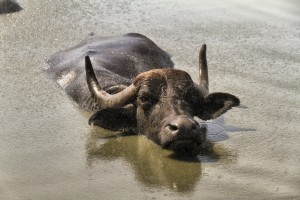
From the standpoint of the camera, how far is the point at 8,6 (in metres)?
10.8

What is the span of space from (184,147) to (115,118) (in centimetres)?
84

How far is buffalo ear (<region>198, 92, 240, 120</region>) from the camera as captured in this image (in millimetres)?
6500

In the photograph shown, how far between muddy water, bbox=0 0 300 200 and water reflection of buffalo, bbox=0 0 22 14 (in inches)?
6.3

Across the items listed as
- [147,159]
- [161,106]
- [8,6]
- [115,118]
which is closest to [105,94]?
[115,118]

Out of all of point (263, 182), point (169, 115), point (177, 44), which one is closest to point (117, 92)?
point (169, 115)

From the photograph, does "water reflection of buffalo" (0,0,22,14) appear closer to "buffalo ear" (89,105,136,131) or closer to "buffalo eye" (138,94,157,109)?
"buffalo ear" (89,105,136,131)

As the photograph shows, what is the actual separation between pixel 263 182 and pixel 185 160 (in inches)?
27.3

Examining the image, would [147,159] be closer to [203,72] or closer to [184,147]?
[184,147]

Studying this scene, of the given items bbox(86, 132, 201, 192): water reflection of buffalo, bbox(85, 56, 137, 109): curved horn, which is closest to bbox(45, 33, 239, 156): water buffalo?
bbox(85, 56, 137, 109): curved horn

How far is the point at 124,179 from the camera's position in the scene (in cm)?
554

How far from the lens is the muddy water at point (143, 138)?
5.46 metres

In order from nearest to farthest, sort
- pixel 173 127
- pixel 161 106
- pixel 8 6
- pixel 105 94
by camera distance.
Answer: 1. pixel 173 127
2. pixel 161 106
3. pixel 105 94
4. pixel 8 6

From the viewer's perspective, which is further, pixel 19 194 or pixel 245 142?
pixel 245 142

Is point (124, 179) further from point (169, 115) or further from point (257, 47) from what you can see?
point (257, 47)
